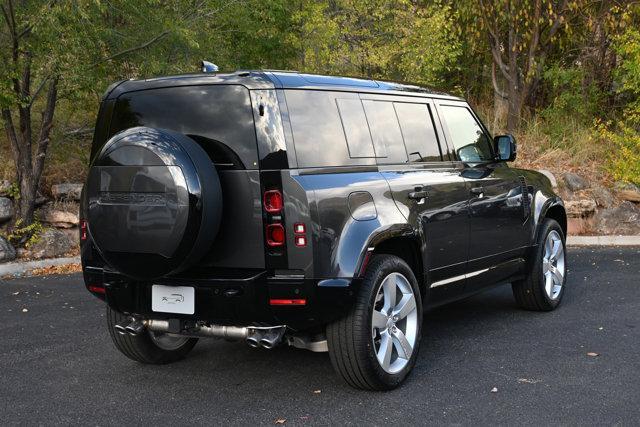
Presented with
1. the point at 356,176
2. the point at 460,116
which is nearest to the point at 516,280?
the point at 460,116

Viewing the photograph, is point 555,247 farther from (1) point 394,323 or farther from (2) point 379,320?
(2) point 379,320

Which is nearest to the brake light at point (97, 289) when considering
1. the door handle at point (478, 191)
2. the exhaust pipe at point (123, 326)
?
the exhaust pipe at point (123, 326)

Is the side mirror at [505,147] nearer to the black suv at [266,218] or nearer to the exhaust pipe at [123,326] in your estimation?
the black suv at [266,218]

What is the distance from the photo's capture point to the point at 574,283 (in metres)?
8.31

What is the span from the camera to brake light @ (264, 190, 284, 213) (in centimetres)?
421

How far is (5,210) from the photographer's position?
1107 centimetres

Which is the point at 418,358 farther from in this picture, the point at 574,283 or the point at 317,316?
the point at 574,283

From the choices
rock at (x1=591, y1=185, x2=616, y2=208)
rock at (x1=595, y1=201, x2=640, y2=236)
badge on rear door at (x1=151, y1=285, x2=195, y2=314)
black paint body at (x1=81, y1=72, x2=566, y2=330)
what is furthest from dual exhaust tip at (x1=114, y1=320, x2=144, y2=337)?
rock at (x1=591, y1=185, x2=616, y2=208)

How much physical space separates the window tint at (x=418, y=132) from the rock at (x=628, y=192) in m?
8.66

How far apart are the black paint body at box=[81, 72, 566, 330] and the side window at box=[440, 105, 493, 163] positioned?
2.08 feet

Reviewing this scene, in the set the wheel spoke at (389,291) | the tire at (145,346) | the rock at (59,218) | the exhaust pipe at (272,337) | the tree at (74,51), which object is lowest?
the tire at (145,346)

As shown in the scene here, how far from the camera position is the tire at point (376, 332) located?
4457 mm

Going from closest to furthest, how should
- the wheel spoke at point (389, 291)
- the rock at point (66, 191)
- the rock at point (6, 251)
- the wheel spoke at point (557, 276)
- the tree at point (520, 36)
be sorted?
the wheel spoke at point (389, 291) → the wheel spoke at point (557, 276) → the rock at point (6, 251) → the rock at point (66, 191) → the tree at point (520, 36)

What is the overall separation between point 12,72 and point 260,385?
710 centimetres
